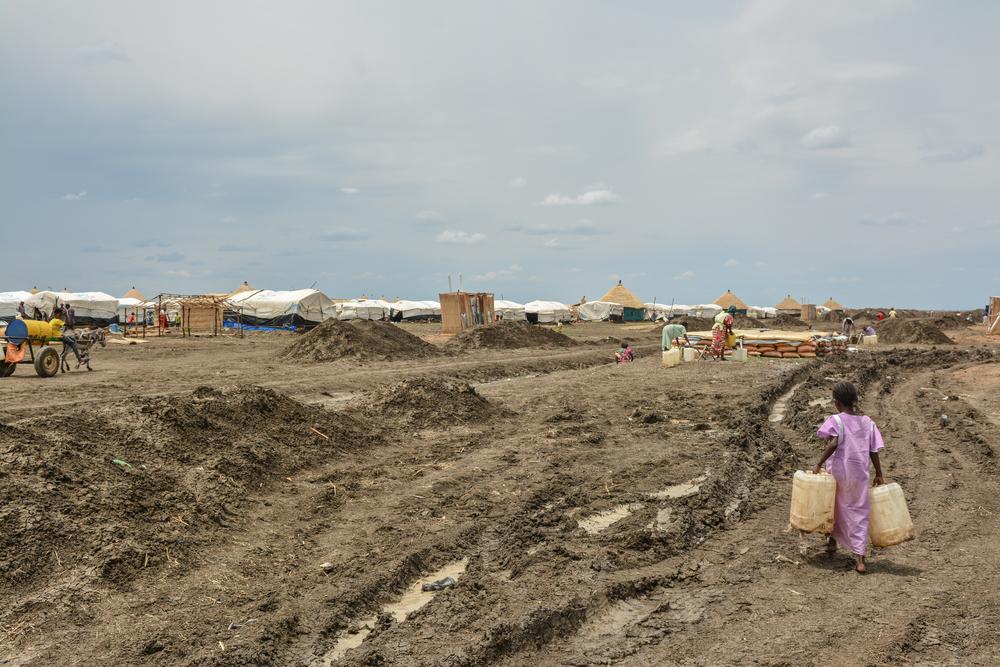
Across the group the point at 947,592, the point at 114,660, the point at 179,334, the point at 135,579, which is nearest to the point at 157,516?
the point at 135,579

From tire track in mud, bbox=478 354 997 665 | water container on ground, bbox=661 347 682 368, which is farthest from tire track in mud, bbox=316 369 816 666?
water container on ground, bbox=661 347 682 368

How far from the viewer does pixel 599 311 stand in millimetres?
74500

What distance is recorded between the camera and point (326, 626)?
5449 mm

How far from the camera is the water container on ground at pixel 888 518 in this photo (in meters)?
6.47

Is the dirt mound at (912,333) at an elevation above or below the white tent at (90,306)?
below

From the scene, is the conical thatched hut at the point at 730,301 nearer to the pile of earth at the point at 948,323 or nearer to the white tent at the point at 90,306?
the pile of earth at the point at 948,323

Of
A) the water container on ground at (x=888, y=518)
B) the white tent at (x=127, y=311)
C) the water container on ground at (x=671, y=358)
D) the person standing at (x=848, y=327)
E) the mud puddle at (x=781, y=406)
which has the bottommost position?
the mud puddle at (x=781, y=406)

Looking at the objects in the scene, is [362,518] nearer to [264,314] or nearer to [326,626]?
[326,626]

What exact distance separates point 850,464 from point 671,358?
1502 cm

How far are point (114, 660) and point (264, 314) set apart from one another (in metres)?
46.4

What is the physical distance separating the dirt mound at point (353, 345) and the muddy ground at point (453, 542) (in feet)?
44.6

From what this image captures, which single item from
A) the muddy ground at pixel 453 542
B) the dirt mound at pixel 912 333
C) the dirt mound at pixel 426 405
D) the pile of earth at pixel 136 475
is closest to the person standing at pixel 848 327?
the dirt mound at pixel 912 333

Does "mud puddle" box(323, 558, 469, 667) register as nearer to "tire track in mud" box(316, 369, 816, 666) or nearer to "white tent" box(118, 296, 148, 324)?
"tire track in mud" box(316, 369, 816, 666)

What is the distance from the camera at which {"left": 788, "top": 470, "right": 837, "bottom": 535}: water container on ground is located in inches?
256
